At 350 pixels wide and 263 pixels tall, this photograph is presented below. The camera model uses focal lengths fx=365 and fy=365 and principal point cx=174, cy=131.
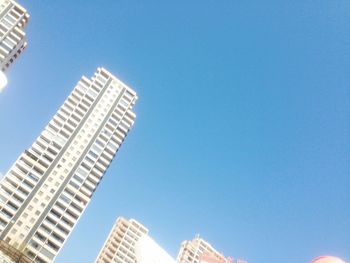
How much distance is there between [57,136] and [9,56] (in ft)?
60.3

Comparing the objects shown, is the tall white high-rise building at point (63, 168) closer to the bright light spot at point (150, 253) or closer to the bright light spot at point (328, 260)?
the bright light spot at point (150, 253)

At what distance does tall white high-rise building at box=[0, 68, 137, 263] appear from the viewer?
57.8 metres

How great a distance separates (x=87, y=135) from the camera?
71500 millimetres

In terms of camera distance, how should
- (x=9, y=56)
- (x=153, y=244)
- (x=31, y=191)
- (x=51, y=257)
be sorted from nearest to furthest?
(x=153, y=244) < (x=51, y=257) < (x=31, y=191) < (x=9, y=56)

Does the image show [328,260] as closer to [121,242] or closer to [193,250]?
[121,242]

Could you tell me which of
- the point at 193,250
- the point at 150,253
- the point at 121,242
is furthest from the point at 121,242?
the point at 150,253

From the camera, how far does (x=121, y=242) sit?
88188 mm

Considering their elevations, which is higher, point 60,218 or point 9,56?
point 9,56

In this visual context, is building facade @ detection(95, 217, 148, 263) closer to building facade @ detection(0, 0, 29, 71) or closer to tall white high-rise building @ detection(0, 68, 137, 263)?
tall white high-rise building @ detection(0, 68, 137, 263)

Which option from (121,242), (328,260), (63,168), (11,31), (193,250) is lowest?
(328,260)

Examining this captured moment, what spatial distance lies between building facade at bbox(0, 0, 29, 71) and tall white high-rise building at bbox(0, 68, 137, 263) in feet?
44.5

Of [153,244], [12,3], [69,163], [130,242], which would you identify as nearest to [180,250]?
[130,242]

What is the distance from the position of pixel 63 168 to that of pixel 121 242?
31086mm

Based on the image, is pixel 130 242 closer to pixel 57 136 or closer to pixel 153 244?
pixel 57 136
